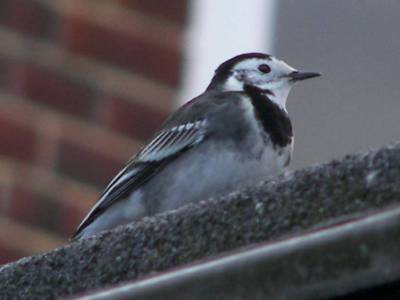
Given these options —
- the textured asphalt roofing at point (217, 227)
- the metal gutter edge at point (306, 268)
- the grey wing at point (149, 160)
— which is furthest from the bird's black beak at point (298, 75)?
the metal gutter edge at point (306, 268)

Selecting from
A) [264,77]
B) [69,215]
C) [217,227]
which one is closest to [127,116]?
[69,215]

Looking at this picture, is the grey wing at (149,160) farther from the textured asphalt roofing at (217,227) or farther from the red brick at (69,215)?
the textured asphalt roofing at (217,227)

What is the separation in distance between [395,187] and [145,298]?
404 millimetres

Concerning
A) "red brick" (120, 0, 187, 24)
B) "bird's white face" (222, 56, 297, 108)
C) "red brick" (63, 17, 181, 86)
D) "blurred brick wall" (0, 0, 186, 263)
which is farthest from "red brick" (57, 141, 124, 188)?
"bird's white face" (222, 56, 297, 108)

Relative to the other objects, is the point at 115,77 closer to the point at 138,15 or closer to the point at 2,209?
the point at 138,15

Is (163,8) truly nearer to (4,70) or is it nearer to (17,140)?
(4,70)

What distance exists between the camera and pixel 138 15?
525 cm

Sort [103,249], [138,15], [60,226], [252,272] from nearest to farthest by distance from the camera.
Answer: [252,272]
[103,249]
[60,226]
[138,15]

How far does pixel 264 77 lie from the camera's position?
565cm

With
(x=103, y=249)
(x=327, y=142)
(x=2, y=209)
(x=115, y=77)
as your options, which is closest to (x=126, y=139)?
(x=115, y=77)

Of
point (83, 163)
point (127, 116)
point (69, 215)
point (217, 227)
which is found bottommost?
point (69, 215)

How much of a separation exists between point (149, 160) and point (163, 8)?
0.85 metres

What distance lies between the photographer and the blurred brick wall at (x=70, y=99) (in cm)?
485

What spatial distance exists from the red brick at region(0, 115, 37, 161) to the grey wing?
0.36 m
